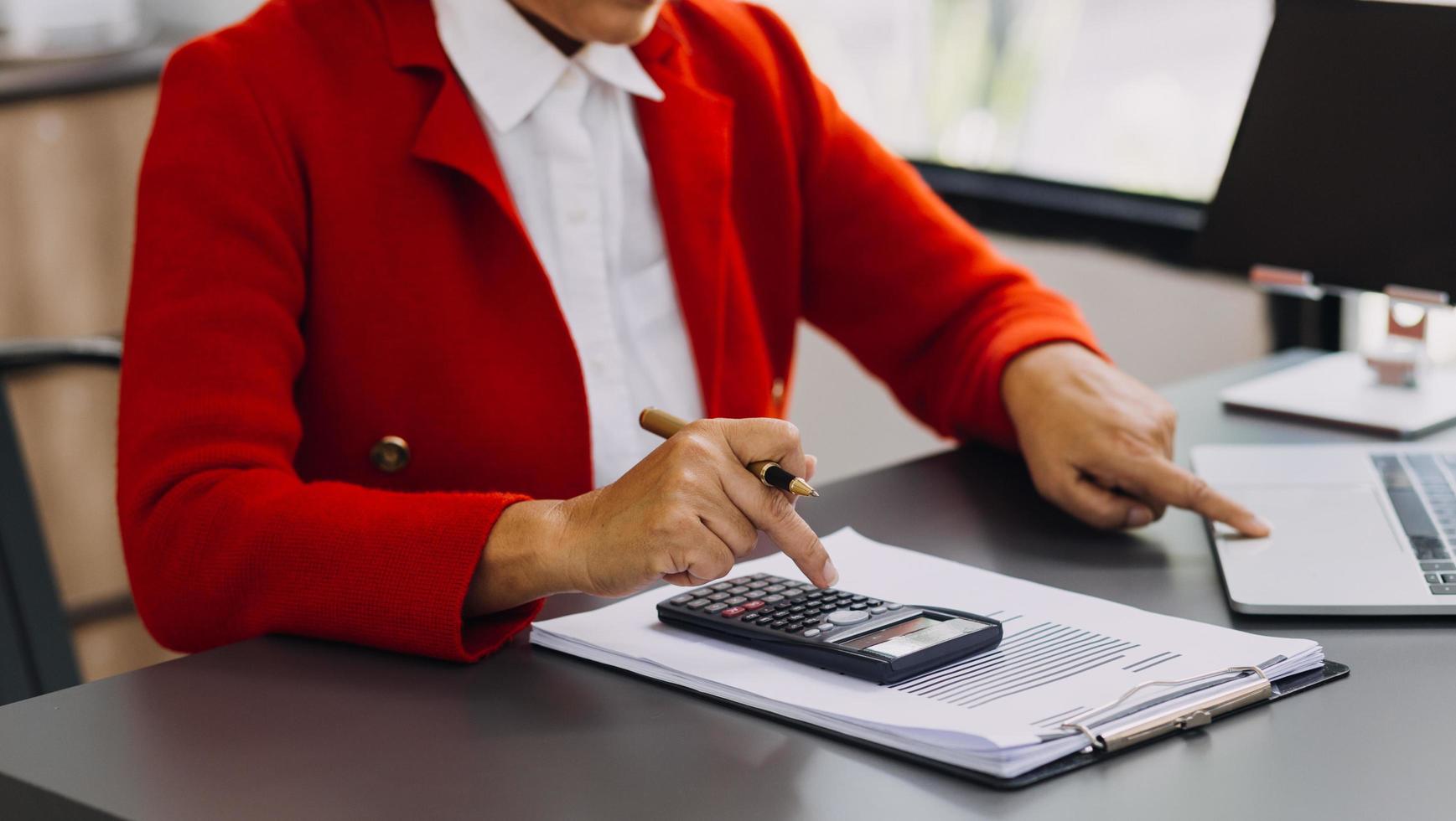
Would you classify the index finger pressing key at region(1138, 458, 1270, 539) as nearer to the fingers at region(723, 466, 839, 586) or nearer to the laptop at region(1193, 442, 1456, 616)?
the laptop at region(1193, 442, 1456, 616)

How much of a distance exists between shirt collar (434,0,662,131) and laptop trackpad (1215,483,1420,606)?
644 mm

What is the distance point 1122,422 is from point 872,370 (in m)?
0.41

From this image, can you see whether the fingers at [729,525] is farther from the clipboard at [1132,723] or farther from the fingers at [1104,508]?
the fingers at [1104,508]

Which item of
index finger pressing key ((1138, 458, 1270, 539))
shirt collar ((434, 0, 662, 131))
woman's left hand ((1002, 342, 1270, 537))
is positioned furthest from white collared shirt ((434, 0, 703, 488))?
index finger pressing key ((1138, 458, 1270, 539))

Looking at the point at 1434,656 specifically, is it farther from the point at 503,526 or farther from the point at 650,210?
the point at 650,210

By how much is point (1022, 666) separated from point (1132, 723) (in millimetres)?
87

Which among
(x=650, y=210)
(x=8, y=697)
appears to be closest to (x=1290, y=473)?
(x=650, y=210)

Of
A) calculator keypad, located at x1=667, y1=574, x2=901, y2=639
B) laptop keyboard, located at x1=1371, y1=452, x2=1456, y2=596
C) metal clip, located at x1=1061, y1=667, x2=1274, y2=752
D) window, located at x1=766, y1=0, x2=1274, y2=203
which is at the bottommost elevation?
calculator keypad, located at x1=667, y1=574, x2=901, y2=639

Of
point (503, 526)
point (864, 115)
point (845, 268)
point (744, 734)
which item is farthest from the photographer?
point (864, 115)

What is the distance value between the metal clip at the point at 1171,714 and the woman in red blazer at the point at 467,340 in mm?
211

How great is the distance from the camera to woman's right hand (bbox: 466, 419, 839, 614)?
2.96 feet

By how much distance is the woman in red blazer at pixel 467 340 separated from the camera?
94 centimetres

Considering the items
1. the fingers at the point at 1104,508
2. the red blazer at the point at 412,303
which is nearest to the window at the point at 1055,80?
the red blazer at the point at 412,303

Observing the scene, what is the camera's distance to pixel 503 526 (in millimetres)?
952
